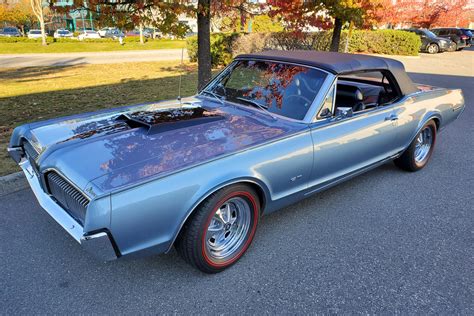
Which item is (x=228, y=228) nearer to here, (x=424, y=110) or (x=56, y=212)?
(x=56, y=212)

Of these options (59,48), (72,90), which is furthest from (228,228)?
(59,48)

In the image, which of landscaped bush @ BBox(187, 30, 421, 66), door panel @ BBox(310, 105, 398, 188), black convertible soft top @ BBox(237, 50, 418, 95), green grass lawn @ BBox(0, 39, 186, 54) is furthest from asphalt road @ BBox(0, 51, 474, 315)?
green grass lawn @ BBox(0, 39, 186, 54)

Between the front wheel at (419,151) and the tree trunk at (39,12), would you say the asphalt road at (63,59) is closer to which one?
the tree trunk at (39,12)

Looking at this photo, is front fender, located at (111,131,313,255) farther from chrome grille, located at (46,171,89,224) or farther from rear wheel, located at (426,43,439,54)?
rear wheel, located at (426,43,439,54)

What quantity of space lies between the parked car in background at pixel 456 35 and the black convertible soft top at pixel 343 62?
27044mm

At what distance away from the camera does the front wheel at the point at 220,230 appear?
2.50 metres

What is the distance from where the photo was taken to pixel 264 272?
2.79m

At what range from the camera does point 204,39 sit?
7.15m

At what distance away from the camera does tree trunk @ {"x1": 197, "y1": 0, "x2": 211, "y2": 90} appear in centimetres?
639

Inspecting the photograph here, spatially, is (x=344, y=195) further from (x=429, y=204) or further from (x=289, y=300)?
(x=289, y=300)

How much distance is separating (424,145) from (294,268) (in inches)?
123

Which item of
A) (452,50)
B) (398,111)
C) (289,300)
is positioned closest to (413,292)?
(289,300)

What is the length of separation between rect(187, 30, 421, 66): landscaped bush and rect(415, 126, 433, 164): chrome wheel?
259 inches

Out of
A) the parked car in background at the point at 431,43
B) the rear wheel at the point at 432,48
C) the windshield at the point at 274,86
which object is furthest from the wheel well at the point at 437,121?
the rear wheel at the point at 432,48
